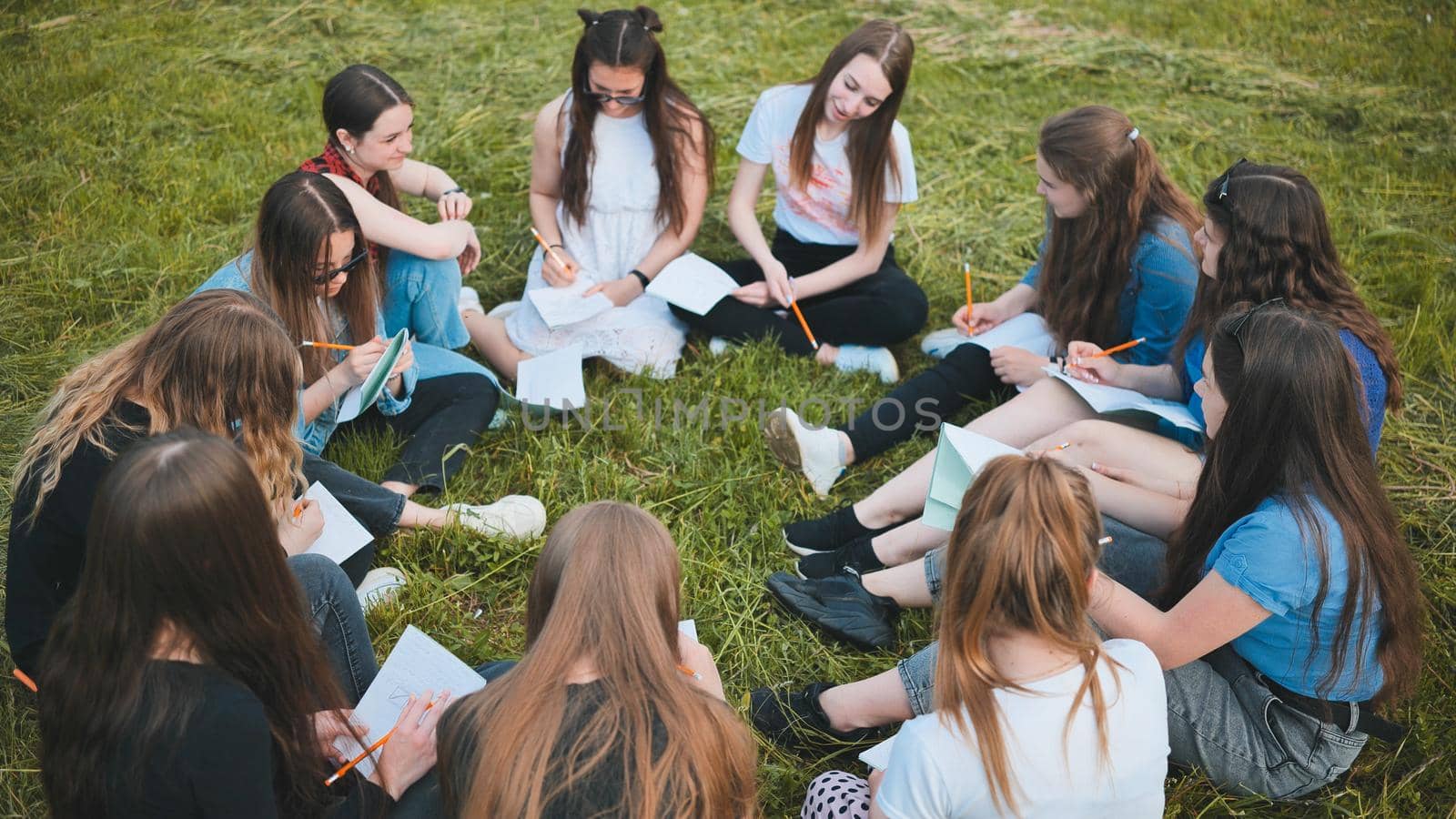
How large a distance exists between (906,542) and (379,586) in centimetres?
155

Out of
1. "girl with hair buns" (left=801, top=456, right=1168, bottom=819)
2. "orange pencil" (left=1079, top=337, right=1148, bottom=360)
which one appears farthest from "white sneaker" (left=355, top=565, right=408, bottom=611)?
"orange pencil" (left=1079, top=337, right=1148, bottom=360)

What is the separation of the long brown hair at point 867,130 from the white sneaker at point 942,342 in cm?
49

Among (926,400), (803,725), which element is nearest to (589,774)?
(803,725)

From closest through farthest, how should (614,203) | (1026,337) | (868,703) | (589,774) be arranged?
(589,774)
(868,703)
(1026,337)
(614,203)

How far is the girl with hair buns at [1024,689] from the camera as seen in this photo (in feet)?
6.60

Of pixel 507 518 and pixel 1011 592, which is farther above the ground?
pixel 1011 592

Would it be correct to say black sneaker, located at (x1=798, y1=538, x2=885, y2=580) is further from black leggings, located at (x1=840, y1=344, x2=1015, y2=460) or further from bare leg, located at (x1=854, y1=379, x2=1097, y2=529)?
black leggings, located at (x1=840, y1=344, x2=1015, y2=460)

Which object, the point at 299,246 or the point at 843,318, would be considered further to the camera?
the point at 843,318

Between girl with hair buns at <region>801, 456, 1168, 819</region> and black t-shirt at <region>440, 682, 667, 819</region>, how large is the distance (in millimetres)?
549

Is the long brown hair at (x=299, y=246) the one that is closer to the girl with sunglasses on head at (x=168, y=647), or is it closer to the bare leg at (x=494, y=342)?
the bare leg at (x=494, y=342)

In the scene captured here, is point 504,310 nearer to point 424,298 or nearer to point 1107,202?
point 424,298

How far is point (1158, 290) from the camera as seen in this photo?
145 inches

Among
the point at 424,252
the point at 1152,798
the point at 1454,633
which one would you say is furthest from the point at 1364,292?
the point at 424,252

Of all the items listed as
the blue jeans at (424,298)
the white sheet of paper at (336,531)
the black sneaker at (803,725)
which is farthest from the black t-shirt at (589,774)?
the blue jeans at (424,298)
